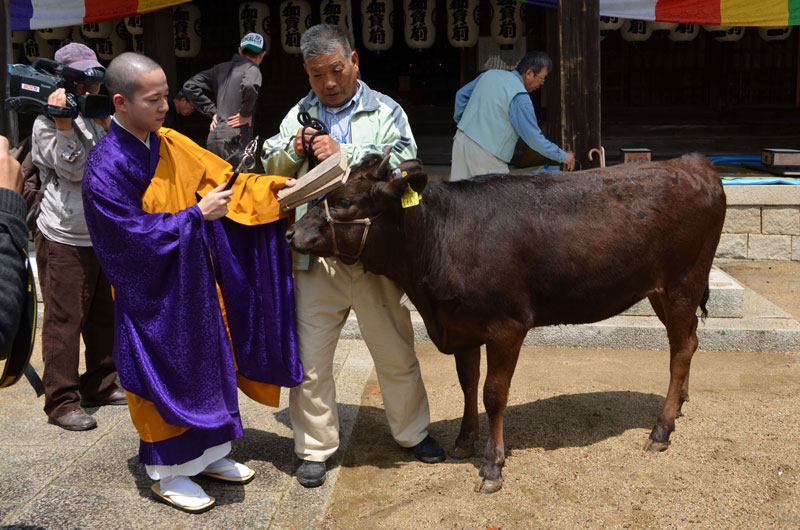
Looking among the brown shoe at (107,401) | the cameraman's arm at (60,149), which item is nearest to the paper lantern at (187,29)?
the cameraman's arm at (60,149)

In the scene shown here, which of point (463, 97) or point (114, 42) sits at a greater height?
point (114, 42)

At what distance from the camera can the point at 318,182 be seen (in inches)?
126

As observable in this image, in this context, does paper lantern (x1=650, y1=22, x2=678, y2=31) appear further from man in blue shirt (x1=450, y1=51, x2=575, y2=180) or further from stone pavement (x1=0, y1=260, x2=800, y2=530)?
stone pavement (x1=0, y1=260, x2=800, y2=530)

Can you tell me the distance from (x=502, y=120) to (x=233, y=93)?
2.48 m

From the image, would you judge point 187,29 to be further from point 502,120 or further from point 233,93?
point 502,120

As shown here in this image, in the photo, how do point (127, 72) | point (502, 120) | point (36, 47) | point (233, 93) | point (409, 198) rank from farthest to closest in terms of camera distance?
point (36, 47) → point (233, 93) → point (502, 120) → point (409, 198) → point (127, 72)

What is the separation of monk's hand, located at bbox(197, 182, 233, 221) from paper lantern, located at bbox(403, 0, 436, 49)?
769 cm

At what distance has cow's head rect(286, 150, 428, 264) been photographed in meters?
3.32

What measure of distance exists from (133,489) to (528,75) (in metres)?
4.64

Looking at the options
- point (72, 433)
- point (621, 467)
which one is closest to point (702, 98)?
point (621, 467)

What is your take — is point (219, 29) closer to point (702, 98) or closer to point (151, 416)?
point (702, 98)

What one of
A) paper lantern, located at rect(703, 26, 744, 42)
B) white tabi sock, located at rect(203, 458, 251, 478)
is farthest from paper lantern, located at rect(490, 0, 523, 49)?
white tabi sock, located at rect(203, 458, 251, 478)

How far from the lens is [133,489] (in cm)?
356

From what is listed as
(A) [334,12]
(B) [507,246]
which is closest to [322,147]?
(B) [507,246]
